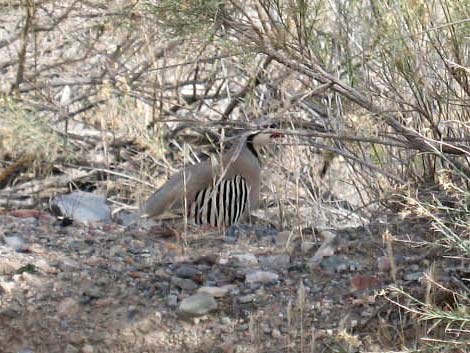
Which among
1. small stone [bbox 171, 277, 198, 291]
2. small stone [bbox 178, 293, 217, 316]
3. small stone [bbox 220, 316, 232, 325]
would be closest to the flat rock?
small stone [bbox 171, 277, 198, 291]

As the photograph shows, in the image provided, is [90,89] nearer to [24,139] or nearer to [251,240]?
[24,139]

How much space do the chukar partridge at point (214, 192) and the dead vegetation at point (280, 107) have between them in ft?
0.53

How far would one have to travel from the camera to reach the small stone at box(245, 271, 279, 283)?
4730 millimetres

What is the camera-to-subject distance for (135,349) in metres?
4.32

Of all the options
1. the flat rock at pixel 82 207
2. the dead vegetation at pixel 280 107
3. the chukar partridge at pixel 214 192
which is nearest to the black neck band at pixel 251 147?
the chukar partridge at pixel 214 192

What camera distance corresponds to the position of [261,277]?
15.6 ft

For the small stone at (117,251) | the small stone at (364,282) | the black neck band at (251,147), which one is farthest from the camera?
the black neck band at (251,147)

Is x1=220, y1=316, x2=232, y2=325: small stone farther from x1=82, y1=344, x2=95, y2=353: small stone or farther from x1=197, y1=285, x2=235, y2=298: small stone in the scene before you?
x1=82, y1=344, x2=95, y2=353: small stone

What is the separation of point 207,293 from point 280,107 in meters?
1.85

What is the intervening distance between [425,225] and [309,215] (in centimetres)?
122

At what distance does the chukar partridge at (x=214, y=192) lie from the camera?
6.18 metres

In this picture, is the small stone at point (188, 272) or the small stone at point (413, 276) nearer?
the small stone at point (413, 276)

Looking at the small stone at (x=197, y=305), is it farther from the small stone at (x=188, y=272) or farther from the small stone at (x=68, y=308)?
the small stone at (x=68, y=308)

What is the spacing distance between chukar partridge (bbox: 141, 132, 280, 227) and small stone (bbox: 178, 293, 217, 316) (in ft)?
4.91
